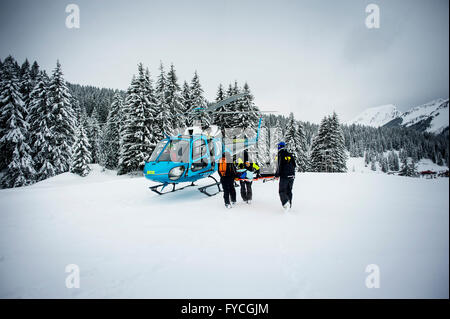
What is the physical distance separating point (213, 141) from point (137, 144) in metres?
13.7

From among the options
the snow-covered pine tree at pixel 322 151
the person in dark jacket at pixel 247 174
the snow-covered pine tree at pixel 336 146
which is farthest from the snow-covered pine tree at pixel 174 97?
the snow-covered pine tree at pixel 336 146

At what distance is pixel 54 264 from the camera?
2.62m

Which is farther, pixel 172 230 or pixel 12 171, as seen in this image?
pixel 12 171

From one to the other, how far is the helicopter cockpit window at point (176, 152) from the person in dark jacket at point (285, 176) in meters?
2.96

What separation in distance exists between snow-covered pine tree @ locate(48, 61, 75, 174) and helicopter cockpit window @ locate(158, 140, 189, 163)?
20.8 m

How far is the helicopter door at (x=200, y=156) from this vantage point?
20.3 feet

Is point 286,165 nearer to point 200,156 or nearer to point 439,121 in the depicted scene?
point 439,121

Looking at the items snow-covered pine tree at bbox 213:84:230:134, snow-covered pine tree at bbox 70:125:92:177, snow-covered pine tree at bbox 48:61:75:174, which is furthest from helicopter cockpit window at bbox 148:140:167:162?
snow-covered pine tree at bbox 70:125:92:177

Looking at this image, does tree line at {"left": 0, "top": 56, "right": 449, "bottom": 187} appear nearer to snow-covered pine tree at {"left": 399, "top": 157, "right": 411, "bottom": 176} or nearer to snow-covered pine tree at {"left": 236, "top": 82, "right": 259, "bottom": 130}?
snow-covered pine tree at {"left": 236, "top": 82, "right": 259, "bottom": 130}

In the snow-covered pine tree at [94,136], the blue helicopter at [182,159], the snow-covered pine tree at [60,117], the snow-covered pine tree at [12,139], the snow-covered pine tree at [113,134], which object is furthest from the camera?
the snow-covered pine tree at [94,136]

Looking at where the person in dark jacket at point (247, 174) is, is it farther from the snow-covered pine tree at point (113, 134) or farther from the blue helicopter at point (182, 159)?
the snow-covered pine tree at point (113, 134)

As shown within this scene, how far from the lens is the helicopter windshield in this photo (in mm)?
5900
